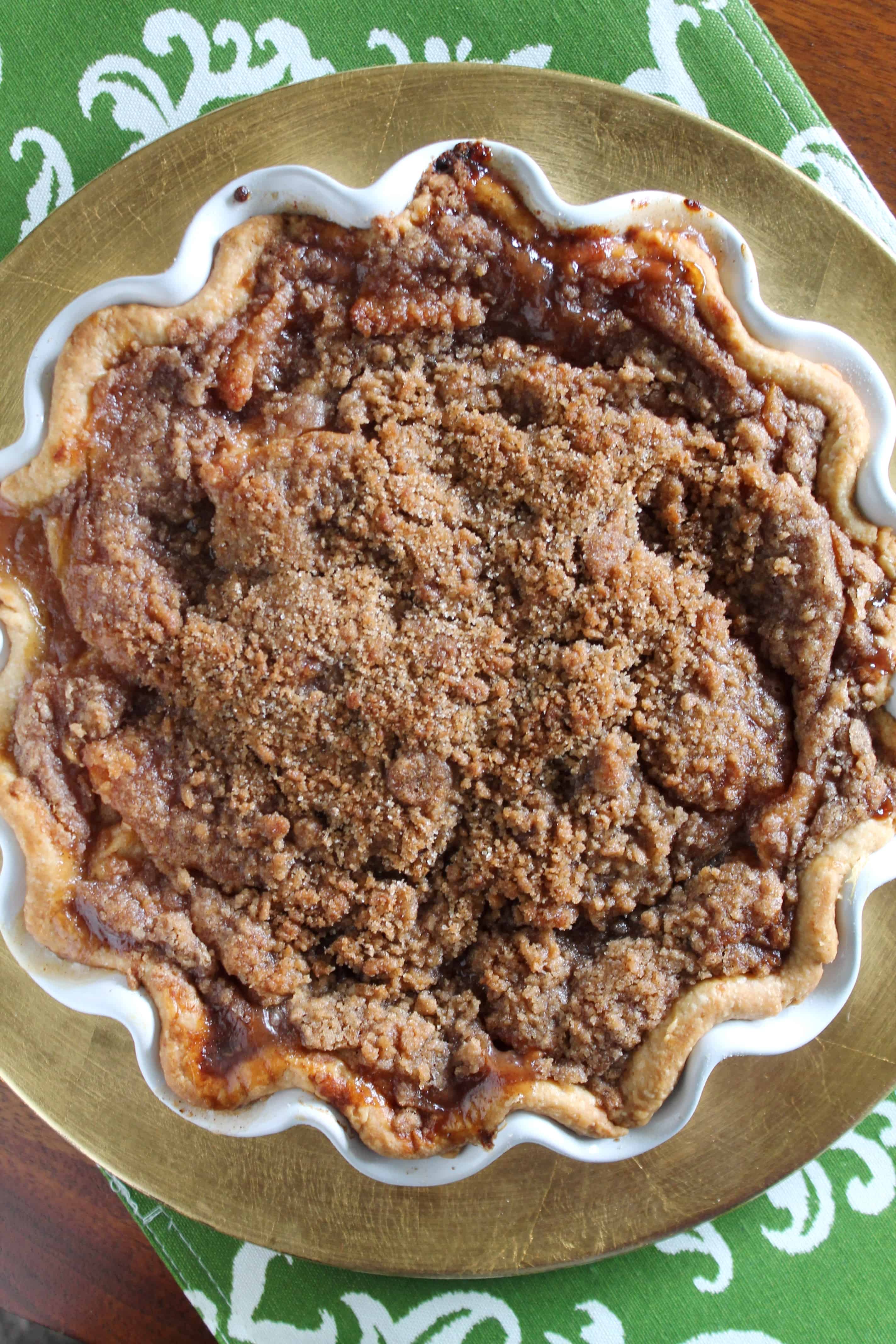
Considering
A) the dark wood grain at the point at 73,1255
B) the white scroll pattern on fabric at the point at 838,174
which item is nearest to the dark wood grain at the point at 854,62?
the white scroll pattern on fabric at the point at 838,174

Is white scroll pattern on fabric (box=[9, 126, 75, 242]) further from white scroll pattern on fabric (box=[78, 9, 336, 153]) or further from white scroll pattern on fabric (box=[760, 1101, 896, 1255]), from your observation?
white scroll pattern on fabric (box=[760, 1101, 896, 1255])

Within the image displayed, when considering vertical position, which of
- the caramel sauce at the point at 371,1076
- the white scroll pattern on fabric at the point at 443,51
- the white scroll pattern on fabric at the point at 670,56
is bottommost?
the caramel sauce at the point at 371,1076

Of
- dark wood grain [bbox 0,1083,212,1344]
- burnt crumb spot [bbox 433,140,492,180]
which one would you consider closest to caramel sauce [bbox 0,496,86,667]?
burnt crumb spot [bbox 433,140,492,180]

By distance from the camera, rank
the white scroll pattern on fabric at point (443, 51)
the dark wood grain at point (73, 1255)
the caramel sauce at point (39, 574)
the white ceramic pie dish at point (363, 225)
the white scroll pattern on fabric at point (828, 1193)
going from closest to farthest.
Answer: the white ceramic pie dish at point (363, 225), the caramel sauce at point (39, 574), the white scroll pattern on fabric at point (443, 51), the white scroll pattern on fabric at point (828, 1193), the dark wood grain at point (73, 1255)

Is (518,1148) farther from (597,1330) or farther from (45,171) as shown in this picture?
(45,171)

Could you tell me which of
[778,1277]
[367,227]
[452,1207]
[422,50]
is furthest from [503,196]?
[778,1277]

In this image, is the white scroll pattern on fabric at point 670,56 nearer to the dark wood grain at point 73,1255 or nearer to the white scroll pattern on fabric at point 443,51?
the white scroll pattern on fabric at point 443,51

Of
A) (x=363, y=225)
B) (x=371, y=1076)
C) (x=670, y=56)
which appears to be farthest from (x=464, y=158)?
(x=371, y=1076)
